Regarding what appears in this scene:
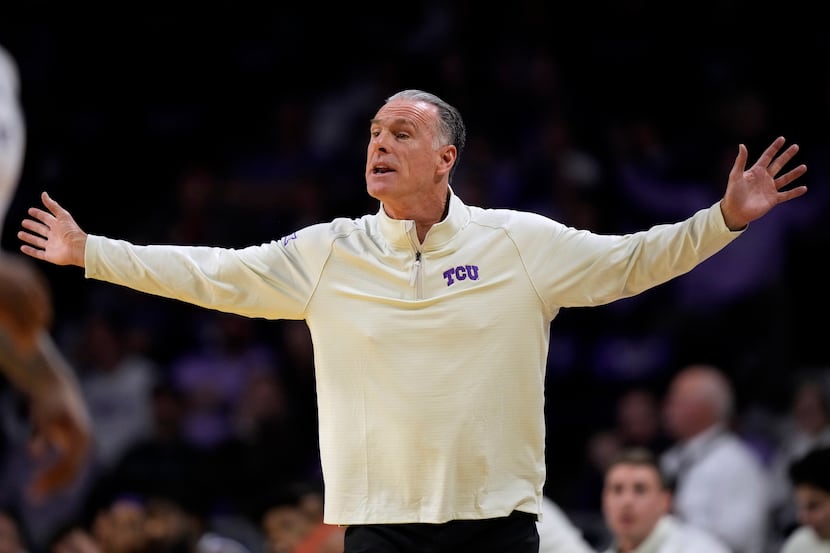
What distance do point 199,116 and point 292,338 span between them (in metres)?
2.32

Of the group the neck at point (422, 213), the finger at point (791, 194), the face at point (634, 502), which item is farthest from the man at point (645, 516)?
the finger at point (791, 194)

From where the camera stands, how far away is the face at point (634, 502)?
6684mm

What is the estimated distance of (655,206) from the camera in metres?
9.49

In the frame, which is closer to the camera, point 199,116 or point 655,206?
point 655,206

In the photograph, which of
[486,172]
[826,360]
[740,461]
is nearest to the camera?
[740,461]

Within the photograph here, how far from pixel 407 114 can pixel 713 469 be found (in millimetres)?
3991

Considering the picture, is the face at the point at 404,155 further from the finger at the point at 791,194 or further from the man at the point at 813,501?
the man at the point at 813,501

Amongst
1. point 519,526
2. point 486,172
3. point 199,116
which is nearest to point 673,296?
point 486,172

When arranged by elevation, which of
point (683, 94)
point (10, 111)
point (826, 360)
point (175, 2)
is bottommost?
point (826, 360)

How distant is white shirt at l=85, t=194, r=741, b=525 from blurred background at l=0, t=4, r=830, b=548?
3.45m

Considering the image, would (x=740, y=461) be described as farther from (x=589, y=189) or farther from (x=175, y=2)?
(x=175, y=2)

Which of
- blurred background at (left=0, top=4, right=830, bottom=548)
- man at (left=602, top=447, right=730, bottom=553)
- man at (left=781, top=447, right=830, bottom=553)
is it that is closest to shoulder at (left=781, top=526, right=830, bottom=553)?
man at (left=781, top=447, right=830, bottom=553)

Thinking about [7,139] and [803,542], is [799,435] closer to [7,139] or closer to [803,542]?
[803,542]

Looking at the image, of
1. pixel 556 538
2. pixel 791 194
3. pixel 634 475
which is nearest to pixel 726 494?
pixel 634 475
